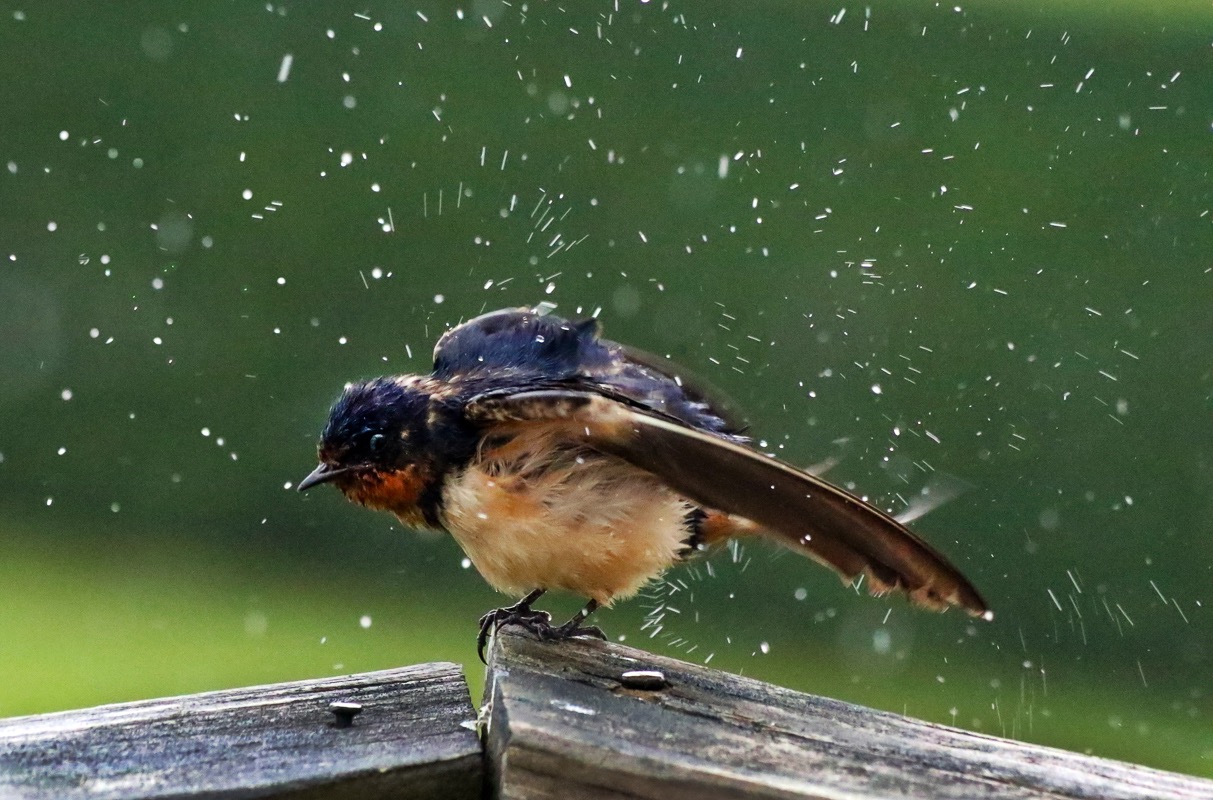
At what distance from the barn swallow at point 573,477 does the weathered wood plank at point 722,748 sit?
0.36 m

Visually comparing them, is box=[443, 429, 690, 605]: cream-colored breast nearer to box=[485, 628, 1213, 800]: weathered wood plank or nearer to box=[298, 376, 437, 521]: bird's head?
box=[298, 376, 437, 521]: bird's head

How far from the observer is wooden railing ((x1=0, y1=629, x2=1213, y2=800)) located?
1.39 meters

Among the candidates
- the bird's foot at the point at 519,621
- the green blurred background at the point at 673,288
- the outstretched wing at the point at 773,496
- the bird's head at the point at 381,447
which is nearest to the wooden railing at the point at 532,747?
the outstretched wing at the point at 773,496

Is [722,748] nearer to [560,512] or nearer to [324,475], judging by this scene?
[560,512]

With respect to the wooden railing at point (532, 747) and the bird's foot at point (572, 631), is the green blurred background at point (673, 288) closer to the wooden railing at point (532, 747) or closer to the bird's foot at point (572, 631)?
the bird's foot at point (572, 631)

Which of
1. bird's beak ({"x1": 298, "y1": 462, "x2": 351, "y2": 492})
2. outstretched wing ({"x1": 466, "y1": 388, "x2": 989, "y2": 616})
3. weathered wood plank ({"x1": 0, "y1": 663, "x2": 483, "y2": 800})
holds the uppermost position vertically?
outstretched wing ({"x1": 466, "y1": 388, "x2": 989, "y2": 616})

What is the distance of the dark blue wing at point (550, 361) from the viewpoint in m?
2.90

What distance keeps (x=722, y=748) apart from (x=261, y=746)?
48 cm

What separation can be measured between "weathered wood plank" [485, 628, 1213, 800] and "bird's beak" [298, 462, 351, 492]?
3.12ft

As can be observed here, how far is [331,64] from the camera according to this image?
18.4 feet

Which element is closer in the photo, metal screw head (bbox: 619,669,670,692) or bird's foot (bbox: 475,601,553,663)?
metal screw head (bbox: 619,669,670,692)

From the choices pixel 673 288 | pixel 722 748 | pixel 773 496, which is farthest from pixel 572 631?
pixel 673 288

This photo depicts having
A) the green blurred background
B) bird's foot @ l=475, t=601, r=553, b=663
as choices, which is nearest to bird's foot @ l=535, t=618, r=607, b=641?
bird's foot @ l=475, t=601, r=553, b=663

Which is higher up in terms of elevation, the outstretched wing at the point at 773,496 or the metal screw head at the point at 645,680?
the outstretched wing at the point at 773,496
